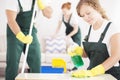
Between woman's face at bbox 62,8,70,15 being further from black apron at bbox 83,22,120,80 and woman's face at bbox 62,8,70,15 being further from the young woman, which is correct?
black apron at bbox 83,22,120,80

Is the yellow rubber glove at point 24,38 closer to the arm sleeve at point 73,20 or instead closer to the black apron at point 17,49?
the black apron at point 17,49

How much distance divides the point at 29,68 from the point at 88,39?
62 cm

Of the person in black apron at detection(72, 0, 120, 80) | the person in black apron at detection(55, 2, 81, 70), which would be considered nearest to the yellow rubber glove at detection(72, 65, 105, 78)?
the person in black apron at detection(72, 0, 120, 80)

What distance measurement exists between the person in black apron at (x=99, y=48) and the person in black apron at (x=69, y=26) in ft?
2.20

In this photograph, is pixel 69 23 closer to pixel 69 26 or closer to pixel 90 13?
pixel 69 26

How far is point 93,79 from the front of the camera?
1417 mm

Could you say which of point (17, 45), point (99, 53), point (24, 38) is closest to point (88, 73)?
point (99, 53)

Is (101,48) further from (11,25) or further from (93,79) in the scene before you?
(11,25)

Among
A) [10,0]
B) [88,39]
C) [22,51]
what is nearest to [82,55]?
[88,39]

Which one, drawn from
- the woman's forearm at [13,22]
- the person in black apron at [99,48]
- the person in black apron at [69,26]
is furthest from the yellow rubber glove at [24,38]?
the person in black apron at [69,26]

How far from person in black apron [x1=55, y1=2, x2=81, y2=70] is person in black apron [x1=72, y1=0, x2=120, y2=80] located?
26.4 inches

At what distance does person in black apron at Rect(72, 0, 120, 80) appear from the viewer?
165 centimetres

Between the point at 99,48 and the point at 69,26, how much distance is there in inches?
36.1

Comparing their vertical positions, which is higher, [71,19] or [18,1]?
[18,1]
